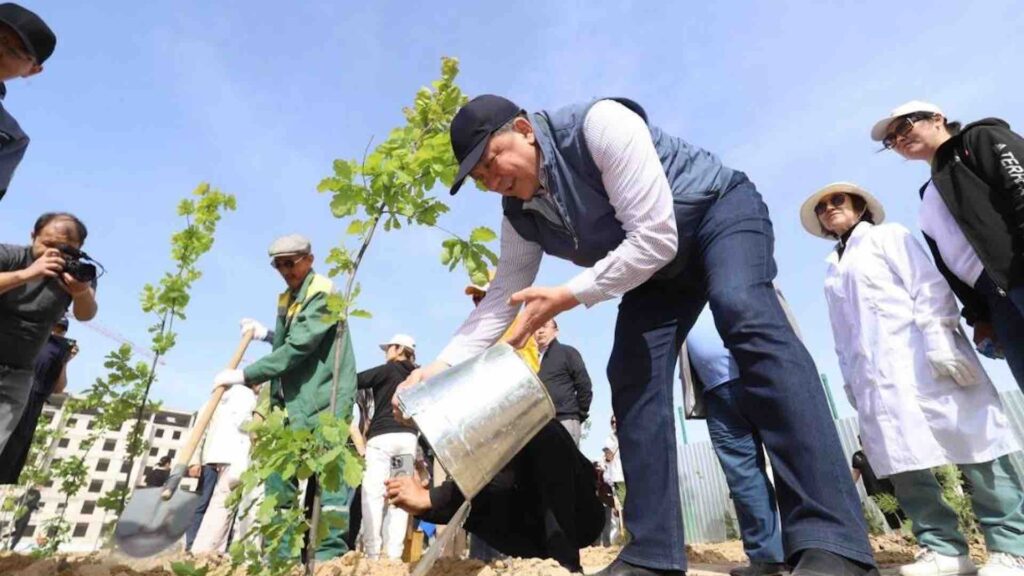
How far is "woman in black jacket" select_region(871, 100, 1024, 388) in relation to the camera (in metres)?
1.94

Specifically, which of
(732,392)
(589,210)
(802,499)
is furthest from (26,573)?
(732,392)

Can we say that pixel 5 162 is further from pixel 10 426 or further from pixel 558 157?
pixel 558 157

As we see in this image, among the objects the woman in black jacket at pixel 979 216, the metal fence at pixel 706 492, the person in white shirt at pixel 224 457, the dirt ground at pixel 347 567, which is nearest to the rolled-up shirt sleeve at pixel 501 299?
the dirt ground at pixel 347 567

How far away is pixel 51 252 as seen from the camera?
2.66m

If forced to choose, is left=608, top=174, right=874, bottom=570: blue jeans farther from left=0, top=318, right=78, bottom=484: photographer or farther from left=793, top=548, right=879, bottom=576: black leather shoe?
left=0, top=318, right=78, bottom=484: photographer

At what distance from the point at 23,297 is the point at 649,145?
9.65 feet

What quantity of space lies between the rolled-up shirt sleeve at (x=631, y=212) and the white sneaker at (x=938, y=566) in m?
1.65

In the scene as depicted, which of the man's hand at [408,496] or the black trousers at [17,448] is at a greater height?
the black trousers at [17,448]

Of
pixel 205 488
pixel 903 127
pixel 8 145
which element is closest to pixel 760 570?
pixel 903 127

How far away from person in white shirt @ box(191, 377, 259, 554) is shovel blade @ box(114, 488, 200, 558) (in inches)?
82.0

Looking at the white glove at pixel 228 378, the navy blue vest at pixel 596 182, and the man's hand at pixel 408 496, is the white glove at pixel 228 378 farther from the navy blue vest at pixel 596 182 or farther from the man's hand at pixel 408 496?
the navy blue vest at pixel 596 182

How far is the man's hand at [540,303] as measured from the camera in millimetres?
1494

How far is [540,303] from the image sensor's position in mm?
1500

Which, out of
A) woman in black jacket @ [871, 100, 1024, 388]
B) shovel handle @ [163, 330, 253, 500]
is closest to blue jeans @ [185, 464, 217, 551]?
shovel handle @ [163, 330, 253, 500]
